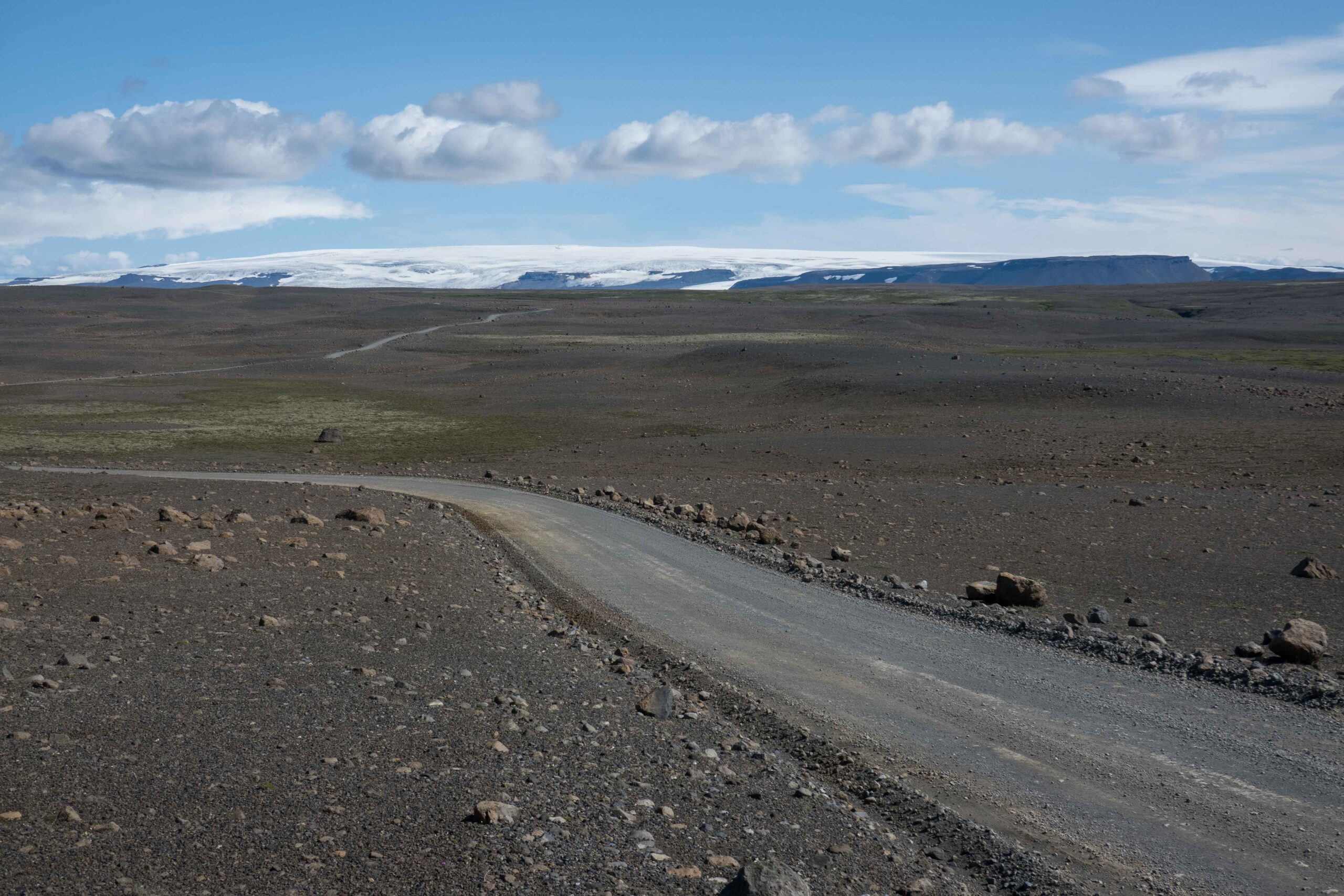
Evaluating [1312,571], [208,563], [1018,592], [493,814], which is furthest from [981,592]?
[208,563]

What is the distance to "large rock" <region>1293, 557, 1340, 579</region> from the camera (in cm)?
1984

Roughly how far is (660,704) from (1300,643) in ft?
29.4

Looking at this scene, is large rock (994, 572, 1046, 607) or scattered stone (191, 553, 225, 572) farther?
large rock (994, 572, 1046, 607)

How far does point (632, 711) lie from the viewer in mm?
12117

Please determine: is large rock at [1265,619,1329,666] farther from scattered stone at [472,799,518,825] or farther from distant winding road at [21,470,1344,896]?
scattered stone at [472,799,518,825]

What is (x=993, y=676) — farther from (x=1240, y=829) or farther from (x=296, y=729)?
(x=296, y=729)

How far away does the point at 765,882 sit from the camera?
23.1 feet

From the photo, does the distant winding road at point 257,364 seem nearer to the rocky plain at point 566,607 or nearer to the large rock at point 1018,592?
the rocky plain at point 566,607

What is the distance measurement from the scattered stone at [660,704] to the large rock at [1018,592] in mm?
8214

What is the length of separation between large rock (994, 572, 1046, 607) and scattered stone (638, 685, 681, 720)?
26.9ft

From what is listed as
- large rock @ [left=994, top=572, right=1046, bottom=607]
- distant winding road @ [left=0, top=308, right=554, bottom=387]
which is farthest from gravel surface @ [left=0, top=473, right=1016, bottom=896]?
distant winding road @ [left=0, top=308, right=554, bottom=387]

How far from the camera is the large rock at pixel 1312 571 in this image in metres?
19.8

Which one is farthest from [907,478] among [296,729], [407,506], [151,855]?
[151,855]

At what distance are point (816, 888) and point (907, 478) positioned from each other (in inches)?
1086
